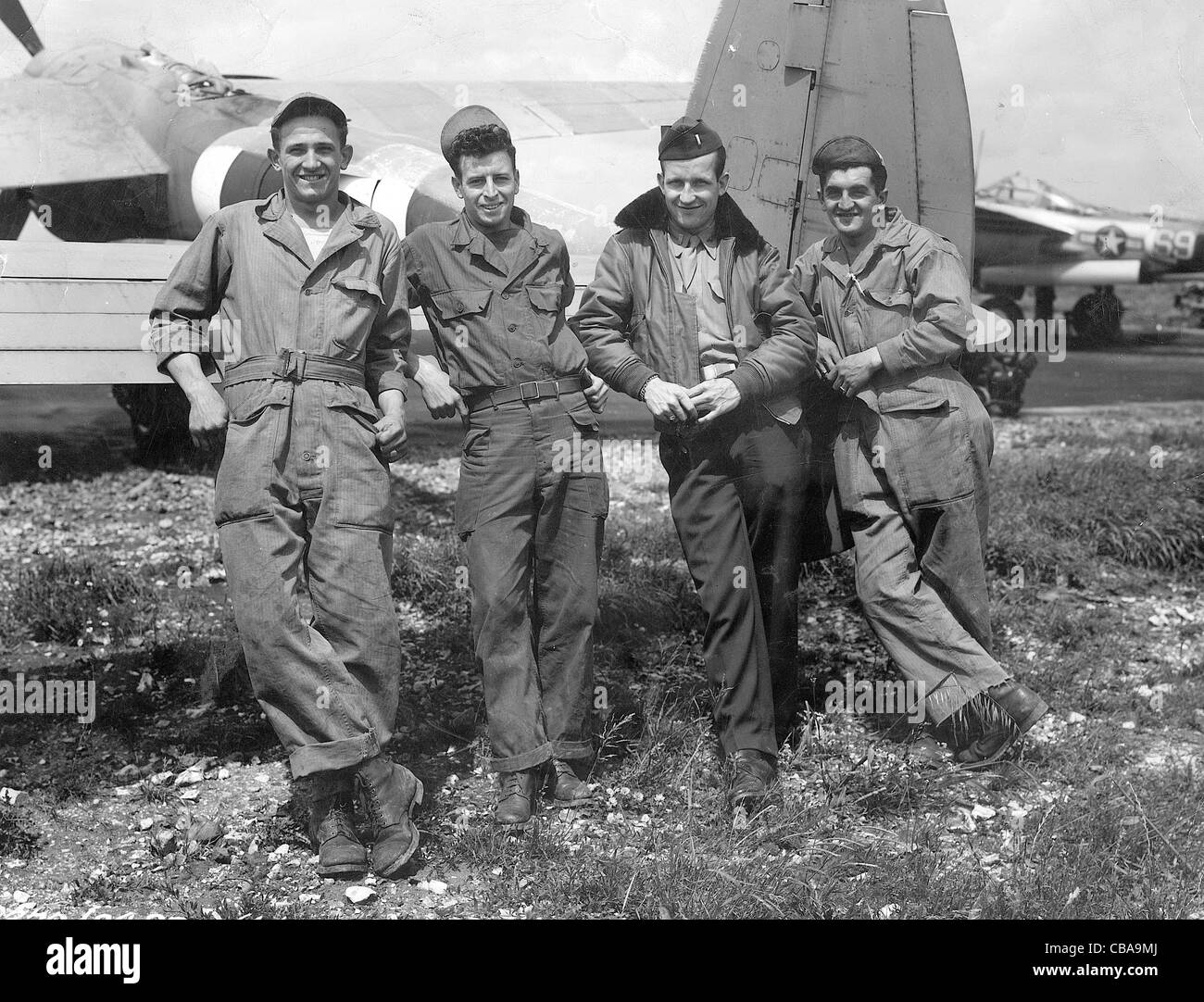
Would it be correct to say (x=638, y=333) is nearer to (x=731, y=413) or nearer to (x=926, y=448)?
(x=731, y=413)

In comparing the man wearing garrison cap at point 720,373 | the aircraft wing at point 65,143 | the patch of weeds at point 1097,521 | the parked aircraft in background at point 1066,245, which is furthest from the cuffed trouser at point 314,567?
the parked aircraft in background at point 1066,245

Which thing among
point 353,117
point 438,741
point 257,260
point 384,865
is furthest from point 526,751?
point 353,117

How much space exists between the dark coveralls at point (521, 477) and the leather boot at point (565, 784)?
6 centimetres

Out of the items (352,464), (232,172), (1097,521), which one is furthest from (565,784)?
(232,172)

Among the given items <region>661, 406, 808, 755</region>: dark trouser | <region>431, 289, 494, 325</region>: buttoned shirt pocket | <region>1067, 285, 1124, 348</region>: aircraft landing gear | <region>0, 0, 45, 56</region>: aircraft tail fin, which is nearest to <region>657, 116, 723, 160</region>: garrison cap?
<region>431, 289, 494, 325</region>: buttoned shirt pocket

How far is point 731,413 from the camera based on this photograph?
3.76 meters

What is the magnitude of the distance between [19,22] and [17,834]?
→ 727 centimetres

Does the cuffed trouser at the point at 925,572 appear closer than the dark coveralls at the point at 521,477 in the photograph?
No

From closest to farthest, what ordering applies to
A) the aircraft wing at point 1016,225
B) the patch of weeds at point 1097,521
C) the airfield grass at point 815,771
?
the airfield grass at point 815,771 → the patch of weeds at point 1097,521 → the aircraft wing at point 1016,225

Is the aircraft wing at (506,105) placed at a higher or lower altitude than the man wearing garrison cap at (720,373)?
higher

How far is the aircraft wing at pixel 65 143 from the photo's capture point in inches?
373

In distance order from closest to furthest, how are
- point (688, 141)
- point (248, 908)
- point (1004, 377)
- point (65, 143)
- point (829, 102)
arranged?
point (248, 908) < point (688, 141) < point (829, 102) < point (65, 143) < point (1004, 377)

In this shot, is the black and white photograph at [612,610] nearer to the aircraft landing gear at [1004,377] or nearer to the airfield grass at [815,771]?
the airfield grass at [815,771]
